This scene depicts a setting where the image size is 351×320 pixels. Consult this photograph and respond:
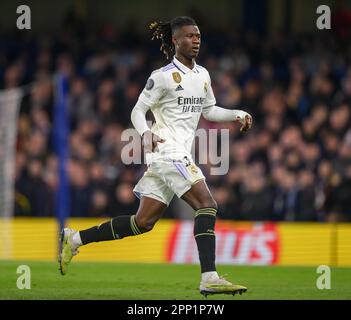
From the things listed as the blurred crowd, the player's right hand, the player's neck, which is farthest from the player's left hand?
the blurred crowd

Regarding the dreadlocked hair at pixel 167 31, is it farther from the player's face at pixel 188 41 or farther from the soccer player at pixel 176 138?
the player's face at pixel 188 41

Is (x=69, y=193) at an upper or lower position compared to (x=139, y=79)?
lower

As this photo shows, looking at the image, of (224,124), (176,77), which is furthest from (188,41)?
(224,124)

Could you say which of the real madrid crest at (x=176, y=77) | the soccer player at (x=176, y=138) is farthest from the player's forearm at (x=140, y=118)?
the real madrid crest at (x=176, y=77)

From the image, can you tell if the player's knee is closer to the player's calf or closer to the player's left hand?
the player's calf

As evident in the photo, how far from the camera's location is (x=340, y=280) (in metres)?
12.7

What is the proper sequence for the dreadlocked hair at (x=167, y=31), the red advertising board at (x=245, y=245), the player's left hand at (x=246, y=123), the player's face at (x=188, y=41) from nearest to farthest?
1. the player's face at (x=188, y=41)
2. the player's left hand at (x=246, y=123)
3. the dreadlocked hair at (x=167, y=31)
4. the red advertising board at (x=245, y=245)

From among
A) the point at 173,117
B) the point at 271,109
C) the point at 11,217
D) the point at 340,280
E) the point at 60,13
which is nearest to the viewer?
the point at 173,117

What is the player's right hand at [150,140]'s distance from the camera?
1037 centimetres

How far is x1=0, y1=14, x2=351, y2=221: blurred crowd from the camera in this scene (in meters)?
19.9

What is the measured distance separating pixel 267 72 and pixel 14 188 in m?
6.11

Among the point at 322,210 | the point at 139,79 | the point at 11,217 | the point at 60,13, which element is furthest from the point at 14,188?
the point at 60,13

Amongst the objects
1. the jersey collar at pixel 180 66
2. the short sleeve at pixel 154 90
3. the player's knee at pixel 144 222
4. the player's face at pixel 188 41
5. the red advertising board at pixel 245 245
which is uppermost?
the player's face at pixel 188 41
